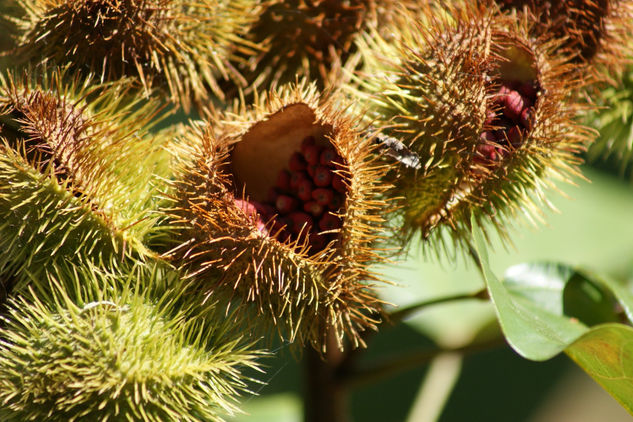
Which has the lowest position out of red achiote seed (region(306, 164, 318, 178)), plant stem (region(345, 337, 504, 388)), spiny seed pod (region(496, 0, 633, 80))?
plant stem (region(345, 337, 504, 388))

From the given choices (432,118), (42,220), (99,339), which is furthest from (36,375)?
(432,118)

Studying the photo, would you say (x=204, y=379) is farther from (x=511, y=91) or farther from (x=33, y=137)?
(x=511, y=91)

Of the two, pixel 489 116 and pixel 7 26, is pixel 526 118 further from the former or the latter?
pixel 7 26

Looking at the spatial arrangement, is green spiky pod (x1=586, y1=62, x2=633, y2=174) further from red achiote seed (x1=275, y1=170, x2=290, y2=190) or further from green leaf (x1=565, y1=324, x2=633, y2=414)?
red achiote seed (x1=275, y1=170, x2=290, y2=190)

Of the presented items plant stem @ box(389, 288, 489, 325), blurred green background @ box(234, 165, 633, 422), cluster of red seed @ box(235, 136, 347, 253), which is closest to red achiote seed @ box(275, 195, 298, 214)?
cluster of red seed @ box(235, 136, 347, 253)

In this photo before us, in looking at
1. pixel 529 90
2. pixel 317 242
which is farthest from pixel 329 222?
pixel 529 90
